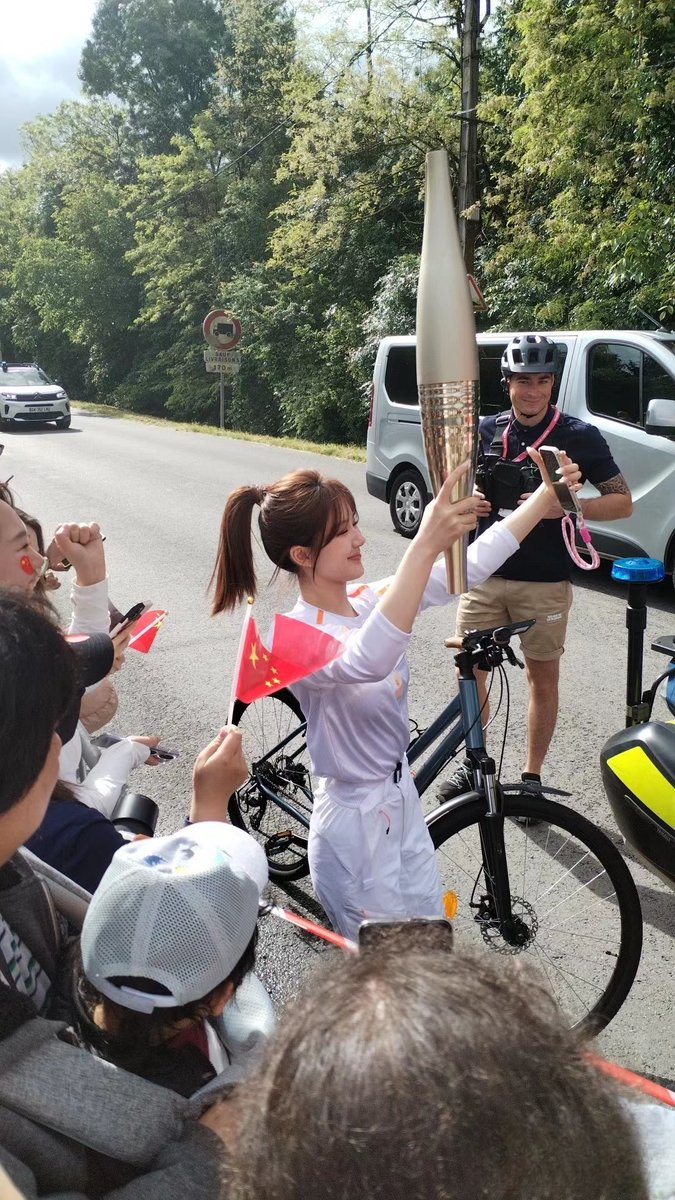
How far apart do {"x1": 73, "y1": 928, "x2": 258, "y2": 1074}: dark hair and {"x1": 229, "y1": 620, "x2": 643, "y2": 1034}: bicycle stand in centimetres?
155

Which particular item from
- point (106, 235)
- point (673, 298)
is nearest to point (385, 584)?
point (673, 298)

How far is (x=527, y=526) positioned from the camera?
2518 mm

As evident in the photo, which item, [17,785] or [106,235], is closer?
[17,785]

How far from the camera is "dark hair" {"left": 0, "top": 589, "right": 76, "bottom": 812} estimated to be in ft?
3.67

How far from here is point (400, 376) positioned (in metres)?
9.86

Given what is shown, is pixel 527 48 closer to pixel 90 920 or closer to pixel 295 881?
pixel 295 881

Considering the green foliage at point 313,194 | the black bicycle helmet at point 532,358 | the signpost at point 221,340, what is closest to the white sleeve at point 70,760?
the black bicycle helmet at point 532,358

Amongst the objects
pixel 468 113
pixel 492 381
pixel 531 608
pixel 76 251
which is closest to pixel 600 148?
pixel 468 113

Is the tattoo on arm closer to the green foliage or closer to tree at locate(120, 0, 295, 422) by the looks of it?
the green foliage

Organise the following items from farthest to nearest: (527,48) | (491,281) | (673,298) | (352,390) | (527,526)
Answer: (352,390), (491,281), (527,48), (673,298), (527,526)

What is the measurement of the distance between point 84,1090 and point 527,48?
14.8 meters

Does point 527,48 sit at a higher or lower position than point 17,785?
higher

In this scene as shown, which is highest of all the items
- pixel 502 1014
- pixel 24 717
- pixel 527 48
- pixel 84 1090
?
pixel 527 48

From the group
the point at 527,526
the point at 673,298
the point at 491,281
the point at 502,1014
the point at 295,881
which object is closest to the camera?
the point at 502,1014
